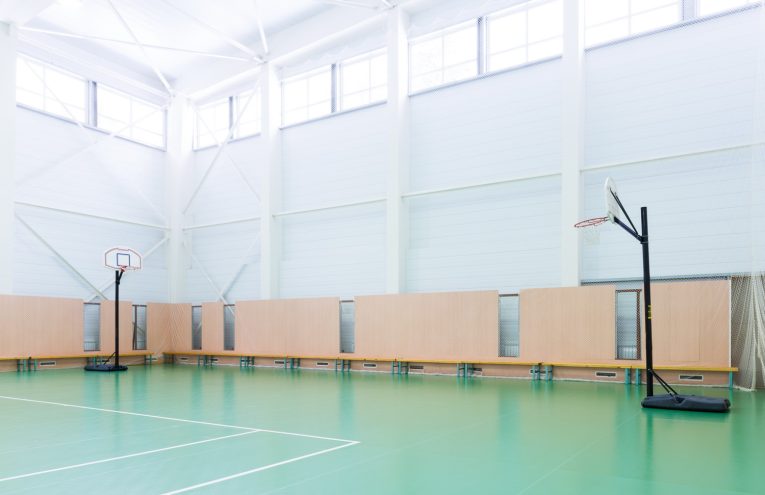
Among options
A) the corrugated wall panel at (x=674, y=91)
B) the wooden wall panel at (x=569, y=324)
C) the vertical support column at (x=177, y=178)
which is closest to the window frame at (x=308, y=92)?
the vertical support column at (x=177, y=178)

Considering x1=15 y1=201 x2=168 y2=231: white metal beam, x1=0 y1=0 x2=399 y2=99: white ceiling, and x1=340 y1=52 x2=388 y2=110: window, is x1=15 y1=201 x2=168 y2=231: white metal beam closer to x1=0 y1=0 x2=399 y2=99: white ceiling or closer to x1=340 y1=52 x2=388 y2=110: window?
x1=0 y1=0 x2=399 y2=99: white ceiling

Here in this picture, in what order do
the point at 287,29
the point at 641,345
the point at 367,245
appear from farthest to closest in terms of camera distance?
the point at 287,29 → the point at 367,245 → the point at 641,345

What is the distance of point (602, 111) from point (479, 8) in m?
4.53

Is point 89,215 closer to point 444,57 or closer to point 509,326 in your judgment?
point 444,57

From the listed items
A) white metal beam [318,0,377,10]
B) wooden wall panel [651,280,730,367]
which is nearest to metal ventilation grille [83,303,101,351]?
white metal beam [318,0,377,10]

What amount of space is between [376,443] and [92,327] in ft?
52.7

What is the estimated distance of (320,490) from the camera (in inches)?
187

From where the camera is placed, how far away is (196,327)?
859 inches

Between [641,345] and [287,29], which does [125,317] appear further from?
[641,345]

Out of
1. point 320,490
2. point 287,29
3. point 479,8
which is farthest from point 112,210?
point 320,490

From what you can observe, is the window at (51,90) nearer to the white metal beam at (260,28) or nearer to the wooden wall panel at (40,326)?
the wooden wall panel at (40,326)

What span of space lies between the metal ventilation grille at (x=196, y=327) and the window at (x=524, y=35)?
1303 centimetres

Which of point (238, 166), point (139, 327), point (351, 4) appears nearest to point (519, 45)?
point (351, 4)

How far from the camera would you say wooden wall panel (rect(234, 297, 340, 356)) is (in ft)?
58.1
